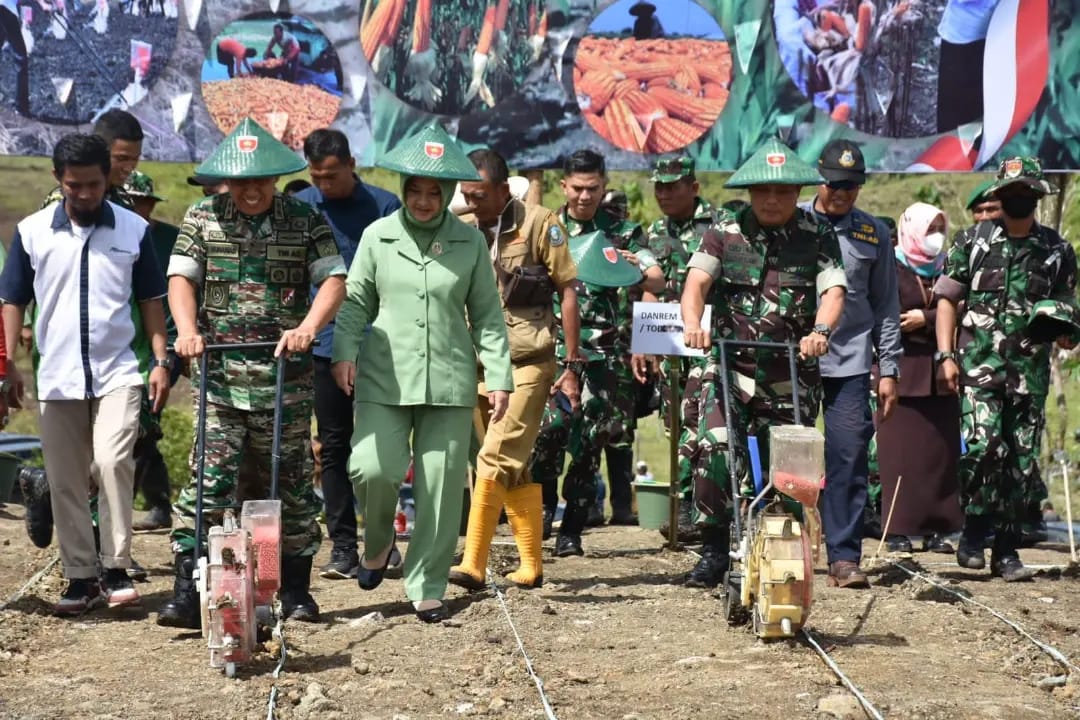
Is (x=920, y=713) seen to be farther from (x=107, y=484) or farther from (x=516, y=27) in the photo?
(x=516, y=27)

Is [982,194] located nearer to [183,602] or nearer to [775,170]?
[775,170]

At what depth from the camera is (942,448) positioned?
12.3m

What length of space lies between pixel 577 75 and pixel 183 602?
6374 millimetres

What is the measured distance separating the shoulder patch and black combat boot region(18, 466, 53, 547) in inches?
111

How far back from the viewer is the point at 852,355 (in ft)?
32.3

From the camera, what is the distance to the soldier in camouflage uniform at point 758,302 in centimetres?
908

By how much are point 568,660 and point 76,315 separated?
2.84m

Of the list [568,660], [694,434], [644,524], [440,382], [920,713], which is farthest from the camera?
[644,524]

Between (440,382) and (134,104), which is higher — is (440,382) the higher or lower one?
the lower one

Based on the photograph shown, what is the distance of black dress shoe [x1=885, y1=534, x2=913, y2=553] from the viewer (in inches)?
483

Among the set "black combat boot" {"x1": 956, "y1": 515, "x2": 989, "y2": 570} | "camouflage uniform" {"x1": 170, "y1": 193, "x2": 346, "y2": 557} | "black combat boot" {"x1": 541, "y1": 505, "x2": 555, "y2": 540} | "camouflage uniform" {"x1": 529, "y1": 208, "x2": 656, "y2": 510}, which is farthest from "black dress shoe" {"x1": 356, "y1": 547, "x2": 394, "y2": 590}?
"black combat boot" {"x1": 956, "y1": 515, "x2": 989, "y2": 570}

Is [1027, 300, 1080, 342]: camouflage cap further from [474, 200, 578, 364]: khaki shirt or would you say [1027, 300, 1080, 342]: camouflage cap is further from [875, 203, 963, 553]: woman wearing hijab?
[474, 200, 578, 364]: khaki shirt

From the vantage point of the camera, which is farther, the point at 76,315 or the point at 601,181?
the point at 601,181

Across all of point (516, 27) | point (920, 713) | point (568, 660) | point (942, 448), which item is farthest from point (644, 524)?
point (920, 713)
